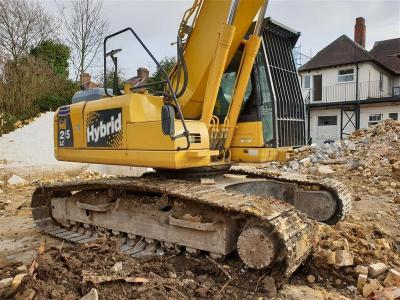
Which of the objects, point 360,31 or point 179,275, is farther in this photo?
point 360,31

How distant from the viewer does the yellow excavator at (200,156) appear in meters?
3.64

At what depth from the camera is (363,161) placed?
10.6 meters

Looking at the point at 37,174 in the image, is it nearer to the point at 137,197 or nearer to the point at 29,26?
the point at 137,197

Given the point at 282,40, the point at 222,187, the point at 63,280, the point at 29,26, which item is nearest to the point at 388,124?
the point at 282,40

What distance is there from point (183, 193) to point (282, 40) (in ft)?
8.51

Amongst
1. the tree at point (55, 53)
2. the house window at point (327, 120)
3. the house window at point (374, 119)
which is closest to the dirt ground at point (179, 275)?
the tree at point (55, 53)

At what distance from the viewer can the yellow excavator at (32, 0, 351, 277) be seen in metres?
3.64

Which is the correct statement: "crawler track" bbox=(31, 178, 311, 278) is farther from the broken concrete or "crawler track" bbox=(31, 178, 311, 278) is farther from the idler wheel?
the broken concrete

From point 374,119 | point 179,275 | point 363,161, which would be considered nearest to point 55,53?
point 363,161

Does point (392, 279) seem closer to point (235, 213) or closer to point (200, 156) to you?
point (235, 213)

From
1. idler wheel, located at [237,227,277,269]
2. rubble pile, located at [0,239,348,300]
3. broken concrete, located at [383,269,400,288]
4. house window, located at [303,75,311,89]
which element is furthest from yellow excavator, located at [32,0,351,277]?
house window, located at [303,75,311,89]

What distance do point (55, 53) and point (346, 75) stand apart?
17.6m

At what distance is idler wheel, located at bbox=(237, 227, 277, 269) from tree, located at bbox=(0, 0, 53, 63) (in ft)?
57.0

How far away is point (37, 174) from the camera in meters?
11.4
